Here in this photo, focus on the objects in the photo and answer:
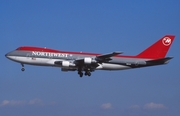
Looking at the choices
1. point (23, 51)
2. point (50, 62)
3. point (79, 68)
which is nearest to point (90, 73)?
point (79, 68)

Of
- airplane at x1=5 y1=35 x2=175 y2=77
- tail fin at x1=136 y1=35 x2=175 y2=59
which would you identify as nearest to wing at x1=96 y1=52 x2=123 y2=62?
airplane at x1=5 y1=35 x2=175 y2=77

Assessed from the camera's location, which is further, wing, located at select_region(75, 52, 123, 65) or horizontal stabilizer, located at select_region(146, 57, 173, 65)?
horizontal stabilizer, located at select_region(146, 57, 173, 65)

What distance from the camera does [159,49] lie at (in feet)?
241

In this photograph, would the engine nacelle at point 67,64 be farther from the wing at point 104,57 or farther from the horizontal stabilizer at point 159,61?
the horizontal stabilizer at point 159,61

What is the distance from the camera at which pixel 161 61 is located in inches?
2665

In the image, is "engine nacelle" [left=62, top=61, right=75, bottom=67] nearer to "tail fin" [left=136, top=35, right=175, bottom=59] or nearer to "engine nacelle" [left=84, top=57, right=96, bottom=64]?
"engine nacelle" [left=84, top=57, right=96, bottom=64]

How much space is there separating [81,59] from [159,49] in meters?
16.1

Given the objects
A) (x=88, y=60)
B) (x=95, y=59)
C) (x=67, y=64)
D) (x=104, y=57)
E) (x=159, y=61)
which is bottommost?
(x=67, y=64)

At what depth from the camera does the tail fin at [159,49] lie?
236 ft

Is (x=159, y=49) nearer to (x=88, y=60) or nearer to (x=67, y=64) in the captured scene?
(x=88, y=60)

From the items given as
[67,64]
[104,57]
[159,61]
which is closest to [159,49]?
[159,61]

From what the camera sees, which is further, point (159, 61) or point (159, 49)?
point (159, 49)

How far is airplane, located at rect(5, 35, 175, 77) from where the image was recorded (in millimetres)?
66250

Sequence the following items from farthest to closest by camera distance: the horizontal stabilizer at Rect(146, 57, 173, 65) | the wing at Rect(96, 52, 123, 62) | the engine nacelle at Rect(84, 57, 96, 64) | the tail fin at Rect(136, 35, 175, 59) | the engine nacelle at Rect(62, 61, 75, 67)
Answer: the tail fin at Rect(136, 35, 175, 59) < the horizontal stabilizer at Rect(146, 57, 173, 65) < the engine nacelle at Rect(84, 57, 96, 64) < the engine nacelle at Rect(62, 61, 75, 67) < the wing at Rect(96, 52, 123, 62)
